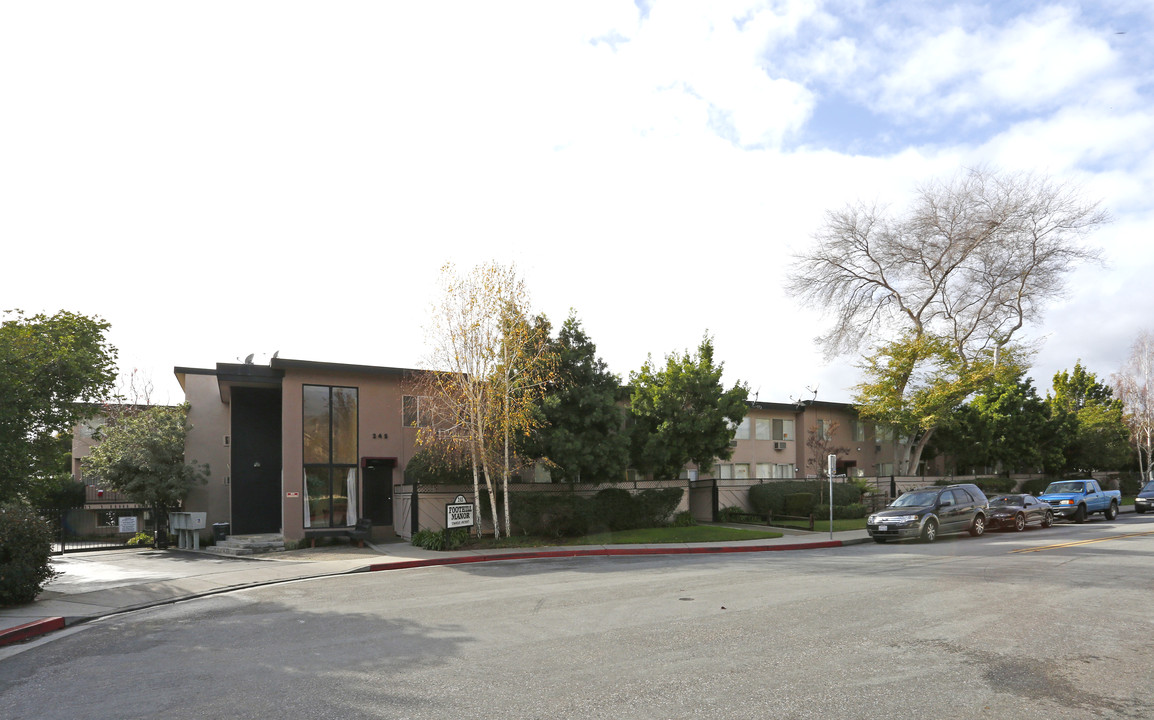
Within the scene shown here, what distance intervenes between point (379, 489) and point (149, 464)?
817 centimetres

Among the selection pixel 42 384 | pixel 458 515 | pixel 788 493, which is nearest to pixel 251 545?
pixel 458 515

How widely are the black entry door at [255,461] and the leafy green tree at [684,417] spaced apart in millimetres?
13758

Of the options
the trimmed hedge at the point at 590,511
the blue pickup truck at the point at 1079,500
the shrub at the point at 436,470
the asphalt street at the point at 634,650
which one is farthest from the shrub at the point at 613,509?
the blue pickup truck at the point at 1079,500

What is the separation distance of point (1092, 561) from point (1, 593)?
20940mm

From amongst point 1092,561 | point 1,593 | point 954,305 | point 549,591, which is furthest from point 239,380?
point 954,305

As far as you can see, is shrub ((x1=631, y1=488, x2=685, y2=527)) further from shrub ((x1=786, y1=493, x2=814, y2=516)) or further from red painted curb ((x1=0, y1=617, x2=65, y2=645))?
red painted curb ((x1=0, y1=617, x2=65, y2=645))

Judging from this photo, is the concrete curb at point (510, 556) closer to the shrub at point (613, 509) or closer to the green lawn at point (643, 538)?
the green lawn at point (643, 538)

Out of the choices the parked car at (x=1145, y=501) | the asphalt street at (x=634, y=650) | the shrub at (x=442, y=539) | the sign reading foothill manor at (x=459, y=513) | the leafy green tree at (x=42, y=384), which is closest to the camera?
the asphalt street at (x=634, y=650)

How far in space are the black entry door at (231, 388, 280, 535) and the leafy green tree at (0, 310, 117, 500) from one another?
31.9 ft

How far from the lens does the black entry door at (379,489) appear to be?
87.8 feet

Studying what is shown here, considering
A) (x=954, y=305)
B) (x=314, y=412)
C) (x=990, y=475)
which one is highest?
(x=954, y=305)

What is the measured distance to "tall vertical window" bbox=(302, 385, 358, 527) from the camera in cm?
2547

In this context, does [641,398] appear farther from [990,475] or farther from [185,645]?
[990,475]

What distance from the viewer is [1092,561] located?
1600cm
